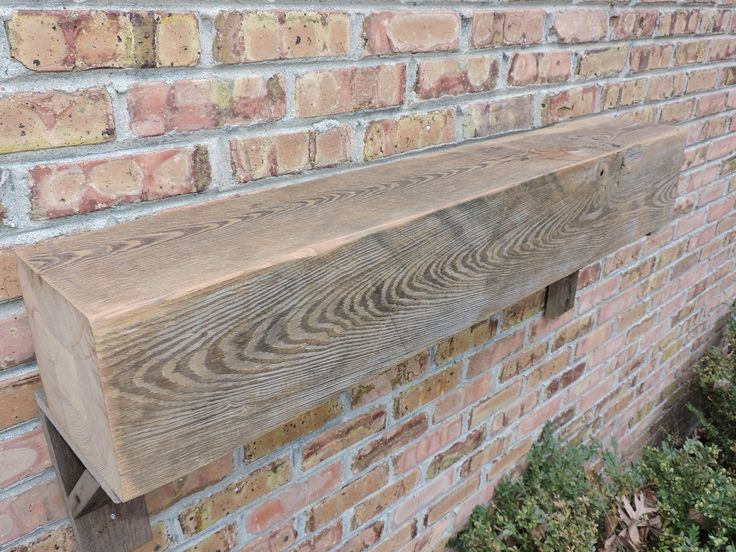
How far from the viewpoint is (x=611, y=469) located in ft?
6.39

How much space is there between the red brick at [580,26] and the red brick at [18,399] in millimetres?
1205

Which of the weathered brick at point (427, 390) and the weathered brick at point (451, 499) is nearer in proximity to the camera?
the weathered brick at point (427, 390)

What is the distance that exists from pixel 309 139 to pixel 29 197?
414 millimetres

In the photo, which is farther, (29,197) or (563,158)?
(563,158)

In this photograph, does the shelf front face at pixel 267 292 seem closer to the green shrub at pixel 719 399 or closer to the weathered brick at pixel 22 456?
the weathered brick at pixel 22 456

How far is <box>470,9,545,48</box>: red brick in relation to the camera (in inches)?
45.2

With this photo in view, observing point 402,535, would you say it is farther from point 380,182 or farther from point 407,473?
point 380,182

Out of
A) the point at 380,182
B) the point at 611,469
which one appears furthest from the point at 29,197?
the point at 611,469

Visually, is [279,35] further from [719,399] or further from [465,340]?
[719,399]

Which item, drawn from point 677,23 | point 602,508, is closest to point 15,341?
point 602,508

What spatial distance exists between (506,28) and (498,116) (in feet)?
0.57

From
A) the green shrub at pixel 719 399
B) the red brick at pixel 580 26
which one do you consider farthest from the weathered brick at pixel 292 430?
the green shrub at pixel 719 399

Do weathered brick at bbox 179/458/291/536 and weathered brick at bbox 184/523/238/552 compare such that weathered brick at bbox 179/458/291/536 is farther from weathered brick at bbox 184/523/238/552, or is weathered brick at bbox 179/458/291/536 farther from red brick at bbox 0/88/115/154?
red brick at bbox 0/88/115/154

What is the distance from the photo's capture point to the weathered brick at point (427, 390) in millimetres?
1326
